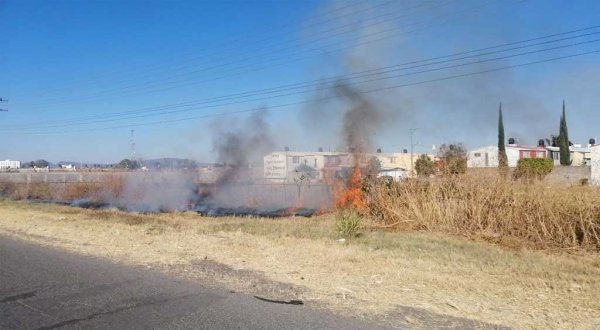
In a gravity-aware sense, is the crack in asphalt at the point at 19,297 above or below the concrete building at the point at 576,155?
below

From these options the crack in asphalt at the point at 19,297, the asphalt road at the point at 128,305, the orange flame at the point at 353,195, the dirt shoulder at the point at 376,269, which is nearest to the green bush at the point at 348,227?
the dirt shoulder at the point at 376,269

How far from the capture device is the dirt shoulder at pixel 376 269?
5715 mm

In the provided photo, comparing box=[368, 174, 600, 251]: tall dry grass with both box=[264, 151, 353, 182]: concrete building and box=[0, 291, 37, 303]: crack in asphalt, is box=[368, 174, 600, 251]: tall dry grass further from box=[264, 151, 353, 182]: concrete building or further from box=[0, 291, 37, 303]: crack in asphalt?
box=[264, 151, 353, 182]: concrete building

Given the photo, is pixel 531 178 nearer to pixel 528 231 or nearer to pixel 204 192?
pixel 528 231

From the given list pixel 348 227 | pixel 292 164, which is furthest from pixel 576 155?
pixel 348 227

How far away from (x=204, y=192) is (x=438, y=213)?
15.8 m

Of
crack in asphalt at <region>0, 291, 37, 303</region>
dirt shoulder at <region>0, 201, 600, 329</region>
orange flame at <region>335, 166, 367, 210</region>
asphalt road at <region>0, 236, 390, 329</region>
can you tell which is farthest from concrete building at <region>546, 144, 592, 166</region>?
crack in asphalt at <region>0, 291, 37, 303</region>

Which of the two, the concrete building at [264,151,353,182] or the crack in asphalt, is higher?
the concrete building at [264,151,353,182]

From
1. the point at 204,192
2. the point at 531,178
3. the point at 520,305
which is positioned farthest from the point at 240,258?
the point at 204,192

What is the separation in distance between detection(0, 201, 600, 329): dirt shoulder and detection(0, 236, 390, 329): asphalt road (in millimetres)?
475

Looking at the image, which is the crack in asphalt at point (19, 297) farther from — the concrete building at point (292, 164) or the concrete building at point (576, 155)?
the concrete building at point (576, 155)

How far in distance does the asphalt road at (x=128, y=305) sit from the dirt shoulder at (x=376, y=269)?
475 millimetres

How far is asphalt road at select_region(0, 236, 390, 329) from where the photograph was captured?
17.3 ft

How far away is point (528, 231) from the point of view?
11.0 meters
